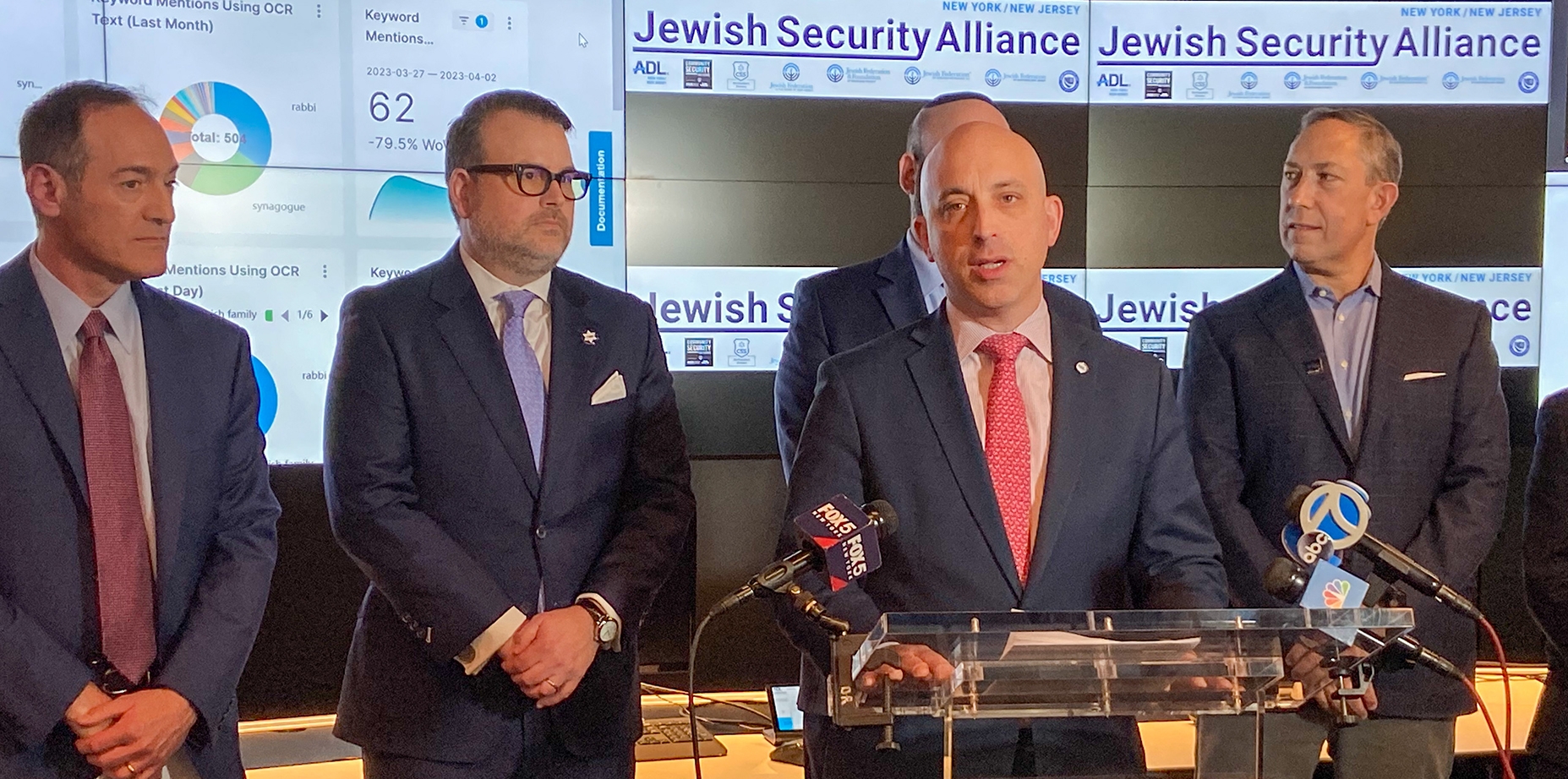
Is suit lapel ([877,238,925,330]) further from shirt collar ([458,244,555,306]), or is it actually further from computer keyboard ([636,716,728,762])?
computer keyboard ([636,716,728,762])

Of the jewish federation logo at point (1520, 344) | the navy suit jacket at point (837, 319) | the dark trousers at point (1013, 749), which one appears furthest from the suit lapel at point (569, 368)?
the jewish federation logo at point (1520, 344)

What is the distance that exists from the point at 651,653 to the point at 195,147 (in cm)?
188

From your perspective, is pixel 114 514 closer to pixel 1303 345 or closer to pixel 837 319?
pixel 837 319

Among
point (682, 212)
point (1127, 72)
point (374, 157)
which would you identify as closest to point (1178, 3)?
point (1127, 72)

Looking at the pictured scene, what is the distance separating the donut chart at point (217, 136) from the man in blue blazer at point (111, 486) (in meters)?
1.32

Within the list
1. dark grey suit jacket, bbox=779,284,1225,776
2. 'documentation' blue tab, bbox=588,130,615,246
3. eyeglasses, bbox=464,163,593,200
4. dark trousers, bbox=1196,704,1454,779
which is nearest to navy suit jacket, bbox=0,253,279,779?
eyeglasses, bbox=464,163,593,200

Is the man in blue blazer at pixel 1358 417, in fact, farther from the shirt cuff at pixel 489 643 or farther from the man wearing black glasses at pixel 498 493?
the shirt cuff at pixel 489 643

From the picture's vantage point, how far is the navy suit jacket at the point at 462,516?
7.82 feet

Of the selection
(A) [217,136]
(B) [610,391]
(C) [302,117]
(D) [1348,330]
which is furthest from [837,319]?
(A) [217,136]

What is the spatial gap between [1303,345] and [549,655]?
1.71 m

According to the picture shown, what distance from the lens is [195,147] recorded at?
3703 millimetres

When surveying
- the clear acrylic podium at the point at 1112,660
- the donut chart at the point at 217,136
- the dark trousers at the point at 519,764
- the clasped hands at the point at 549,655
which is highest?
the donut chart at the point at 217,136

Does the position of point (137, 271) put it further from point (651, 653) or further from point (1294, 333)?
point (1294, 333)

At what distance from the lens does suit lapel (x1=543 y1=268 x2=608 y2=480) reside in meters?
2.48
